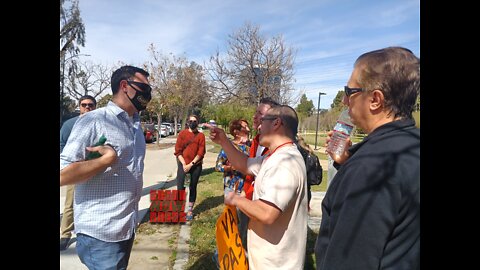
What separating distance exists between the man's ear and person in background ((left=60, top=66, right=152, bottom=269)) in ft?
4.85

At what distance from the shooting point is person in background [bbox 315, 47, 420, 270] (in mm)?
1095

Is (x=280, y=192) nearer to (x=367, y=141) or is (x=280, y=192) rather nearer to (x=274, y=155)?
(x=274, y=155)

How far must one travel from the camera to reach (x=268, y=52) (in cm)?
1172

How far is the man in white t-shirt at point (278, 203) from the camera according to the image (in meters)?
1.89

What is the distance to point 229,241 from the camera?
8.42 feet

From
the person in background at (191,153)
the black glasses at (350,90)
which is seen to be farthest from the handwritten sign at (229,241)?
the person in background at (191,153)

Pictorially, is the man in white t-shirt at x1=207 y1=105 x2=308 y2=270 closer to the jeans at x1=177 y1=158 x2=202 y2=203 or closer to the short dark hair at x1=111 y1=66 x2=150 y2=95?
the short dark hair at x1=111 y1=66 x2=150 y2=95

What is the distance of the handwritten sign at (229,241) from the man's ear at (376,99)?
5.14 feet

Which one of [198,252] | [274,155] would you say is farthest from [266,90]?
[274,155]

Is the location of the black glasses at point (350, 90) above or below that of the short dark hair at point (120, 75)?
below

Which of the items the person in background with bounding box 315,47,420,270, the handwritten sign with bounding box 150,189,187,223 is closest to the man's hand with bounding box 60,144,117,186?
the person in background with bounding box 315,47,420,270

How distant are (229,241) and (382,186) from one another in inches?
68.4

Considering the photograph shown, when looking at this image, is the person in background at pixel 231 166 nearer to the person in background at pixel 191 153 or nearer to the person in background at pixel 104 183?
the person in background at pixel 191 153
